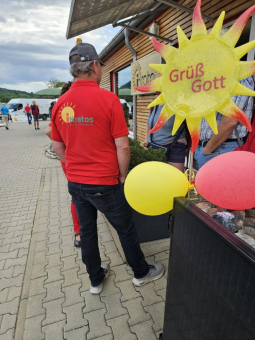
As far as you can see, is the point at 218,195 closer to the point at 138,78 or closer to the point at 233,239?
the point at 233,239

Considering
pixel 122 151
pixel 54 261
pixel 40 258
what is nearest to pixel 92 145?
pixel 122 151

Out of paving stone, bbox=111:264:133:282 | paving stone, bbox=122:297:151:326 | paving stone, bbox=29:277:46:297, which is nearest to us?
paving stone, bbox=122:297:151:326

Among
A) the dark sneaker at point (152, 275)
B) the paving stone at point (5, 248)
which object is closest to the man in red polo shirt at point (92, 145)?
the dark sneaker at point (152, 275)

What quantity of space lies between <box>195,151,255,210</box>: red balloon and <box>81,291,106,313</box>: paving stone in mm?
1549

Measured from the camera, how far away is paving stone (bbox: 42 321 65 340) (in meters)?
1.71

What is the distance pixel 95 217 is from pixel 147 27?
227 inches

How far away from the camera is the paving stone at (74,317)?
1786 mm

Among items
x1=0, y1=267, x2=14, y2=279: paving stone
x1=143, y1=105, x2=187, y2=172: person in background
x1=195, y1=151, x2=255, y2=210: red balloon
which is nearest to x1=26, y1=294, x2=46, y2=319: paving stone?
x1=0, y1=267, x2=14, y2=279: paving stone

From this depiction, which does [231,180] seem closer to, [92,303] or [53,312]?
[92,303]

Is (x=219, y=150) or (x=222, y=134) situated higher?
(x=222, y=134)

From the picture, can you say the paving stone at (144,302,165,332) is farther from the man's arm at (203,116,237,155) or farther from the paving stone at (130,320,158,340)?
the man's arm at (203,116,237,155)

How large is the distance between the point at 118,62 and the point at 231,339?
9243 millimetres

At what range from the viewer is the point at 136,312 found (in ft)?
6.15

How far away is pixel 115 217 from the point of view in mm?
1751
